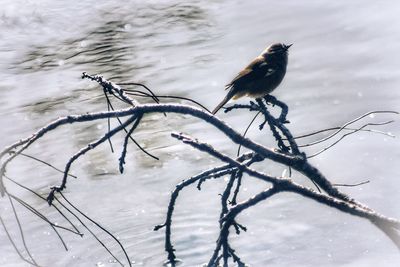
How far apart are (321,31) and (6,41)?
6.10m

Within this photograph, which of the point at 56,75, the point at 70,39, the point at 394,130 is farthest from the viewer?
the point at 70,39

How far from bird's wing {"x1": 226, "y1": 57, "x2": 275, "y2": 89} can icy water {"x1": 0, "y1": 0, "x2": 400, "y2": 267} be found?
149 cm

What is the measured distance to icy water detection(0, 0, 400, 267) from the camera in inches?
236

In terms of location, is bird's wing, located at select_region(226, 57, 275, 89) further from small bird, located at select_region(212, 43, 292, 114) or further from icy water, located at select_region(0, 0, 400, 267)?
icy water, located at select_region(0, 0, 400, 267)

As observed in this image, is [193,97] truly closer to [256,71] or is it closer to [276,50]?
[276,50]

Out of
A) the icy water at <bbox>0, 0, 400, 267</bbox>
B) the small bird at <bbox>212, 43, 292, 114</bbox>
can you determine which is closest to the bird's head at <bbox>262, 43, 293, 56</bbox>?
the small bird at <bbox>212, 43, 292, 114</bbox>

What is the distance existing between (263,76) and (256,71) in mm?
99

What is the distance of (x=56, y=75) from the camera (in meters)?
11.9

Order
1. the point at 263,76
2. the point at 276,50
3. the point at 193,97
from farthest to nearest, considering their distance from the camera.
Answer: the point at 193,97 < the point at 276,50 < the point at 263,76

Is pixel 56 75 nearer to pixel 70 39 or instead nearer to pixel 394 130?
pixel 70 39

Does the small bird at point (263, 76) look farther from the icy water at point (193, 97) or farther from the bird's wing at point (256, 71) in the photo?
the icy water at point (193, 97)

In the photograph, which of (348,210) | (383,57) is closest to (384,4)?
(383,57)

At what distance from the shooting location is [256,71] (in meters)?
4.89

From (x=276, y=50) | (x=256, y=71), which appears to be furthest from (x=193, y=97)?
(x=256, y=71)
